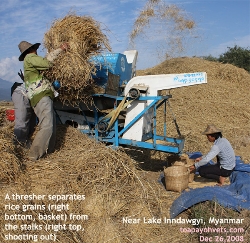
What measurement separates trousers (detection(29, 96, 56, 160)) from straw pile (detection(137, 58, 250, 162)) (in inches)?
153

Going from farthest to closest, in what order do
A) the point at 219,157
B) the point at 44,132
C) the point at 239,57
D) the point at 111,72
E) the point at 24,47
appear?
1. the point at 239,57
2. the point at 111,72
3. the point at 219,157
4. the point at 24,47
5. the point at 44,132

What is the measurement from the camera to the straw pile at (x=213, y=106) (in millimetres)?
8242

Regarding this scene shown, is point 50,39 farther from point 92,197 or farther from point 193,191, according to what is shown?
point 193,191

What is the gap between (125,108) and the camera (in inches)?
226

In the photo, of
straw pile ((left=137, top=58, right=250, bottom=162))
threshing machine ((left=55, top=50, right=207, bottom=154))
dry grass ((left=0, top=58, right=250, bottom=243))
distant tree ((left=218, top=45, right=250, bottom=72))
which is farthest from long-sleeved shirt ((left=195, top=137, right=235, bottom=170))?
distant tree ((left=218, top=45, right=250, bottom=72))

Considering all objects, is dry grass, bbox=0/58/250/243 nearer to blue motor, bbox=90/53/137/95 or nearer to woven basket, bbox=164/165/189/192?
woven basket, bbox=164/165/189/192

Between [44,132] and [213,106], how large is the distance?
719cm

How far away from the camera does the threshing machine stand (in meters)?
5.16

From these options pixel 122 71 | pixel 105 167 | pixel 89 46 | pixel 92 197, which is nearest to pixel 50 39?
pixel 89 46

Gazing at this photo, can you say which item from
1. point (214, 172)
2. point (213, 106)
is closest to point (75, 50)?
point (214, 172)

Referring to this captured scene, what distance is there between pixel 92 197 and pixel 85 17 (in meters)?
2.87

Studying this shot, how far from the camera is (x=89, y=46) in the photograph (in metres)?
4.96

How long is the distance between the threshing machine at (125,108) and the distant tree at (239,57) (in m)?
14.8

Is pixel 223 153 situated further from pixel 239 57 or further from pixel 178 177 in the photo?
pixel 239 57
